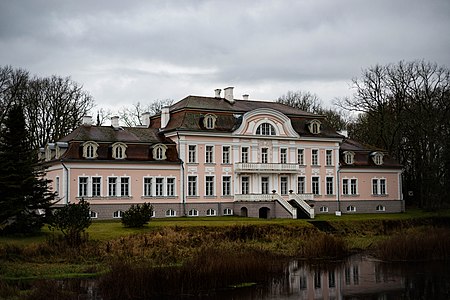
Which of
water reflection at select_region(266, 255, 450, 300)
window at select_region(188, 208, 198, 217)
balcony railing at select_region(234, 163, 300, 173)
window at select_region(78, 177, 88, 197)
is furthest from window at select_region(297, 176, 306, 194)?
water reflection at select_region(266, 255, 450, 300)

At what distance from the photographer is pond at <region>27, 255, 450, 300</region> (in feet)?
67.4

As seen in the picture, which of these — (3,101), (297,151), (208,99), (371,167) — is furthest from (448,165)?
(3,101)

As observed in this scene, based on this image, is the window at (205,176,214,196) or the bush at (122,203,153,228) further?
the window at (205,176,214,196)

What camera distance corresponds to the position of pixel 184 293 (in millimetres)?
20531

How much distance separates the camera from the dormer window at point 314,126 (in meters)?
48.5

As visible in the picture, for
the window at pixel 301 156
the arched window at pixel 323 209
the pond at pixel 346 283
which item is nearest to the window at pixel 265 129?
the window at pixel 301 156

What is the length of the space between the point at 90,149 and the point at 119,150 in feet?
6.32

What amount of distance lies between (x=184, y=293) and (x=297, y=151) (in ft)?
92.9

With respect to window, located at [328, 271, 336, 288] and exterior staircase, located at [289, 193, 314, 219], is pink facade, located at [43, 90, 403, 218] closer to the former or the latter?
exterior staircase, located at [289, 193, 314, 219]

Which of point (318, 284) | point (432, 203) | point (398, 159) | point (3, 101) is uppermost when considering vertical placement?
point (3, 101)

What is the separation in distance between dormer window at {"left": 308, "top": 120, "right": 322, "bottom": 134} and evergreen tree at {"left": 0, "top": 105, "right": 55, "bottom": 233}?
24.1 m

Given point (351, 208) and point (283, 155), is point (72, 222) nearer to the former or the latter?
point (283, 155)

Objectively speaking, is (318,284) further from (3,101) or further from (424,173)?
(3,101)

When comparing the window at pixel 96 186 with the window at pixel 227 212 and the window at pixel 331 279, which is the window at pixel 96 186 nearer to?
the window at pixel 227 212
